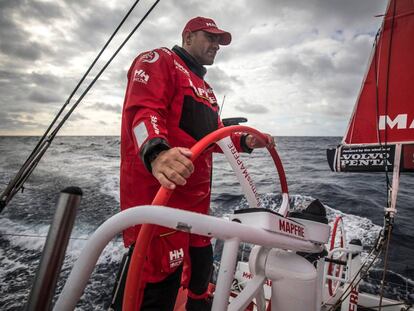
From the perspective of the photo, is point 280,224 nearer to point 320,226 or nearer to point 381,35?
point 320,226

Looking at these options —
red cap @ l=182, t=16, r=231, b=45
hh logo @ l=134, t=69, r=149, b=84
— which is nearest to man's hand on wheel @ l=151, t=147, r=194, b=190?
hh logo @ l=134, t=69, r=149, b=84

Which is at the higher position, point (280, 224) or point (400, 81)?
point (400, 81)

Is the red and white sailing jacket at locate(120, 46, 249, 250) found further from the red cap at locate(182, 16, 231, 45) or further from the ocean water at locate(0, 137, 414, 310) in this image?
the ocean water at locate(0, 137, 414, 310)

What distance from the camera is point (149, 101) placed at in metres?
1.07

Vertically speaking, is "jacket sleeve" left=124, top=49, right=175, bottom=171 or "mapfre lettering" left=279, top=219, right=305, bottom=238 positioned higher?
"jacket sleeve" left=124, top=49, right=175, bottom=171

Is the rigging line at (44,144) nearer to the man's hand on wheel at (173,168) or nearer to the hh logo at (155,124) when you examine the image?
the hh logo at (155,124)

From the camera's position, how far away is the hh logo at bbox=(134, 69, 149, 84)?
43.9 inches

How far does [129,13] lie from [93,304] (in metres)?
2.94

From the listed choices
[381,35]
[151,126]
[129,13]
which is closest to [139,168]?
[151,126]

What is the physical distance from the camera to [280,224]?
81 cm

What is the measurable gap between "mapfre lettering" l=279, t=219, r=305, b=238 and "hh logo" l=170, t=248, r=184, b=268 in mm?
640

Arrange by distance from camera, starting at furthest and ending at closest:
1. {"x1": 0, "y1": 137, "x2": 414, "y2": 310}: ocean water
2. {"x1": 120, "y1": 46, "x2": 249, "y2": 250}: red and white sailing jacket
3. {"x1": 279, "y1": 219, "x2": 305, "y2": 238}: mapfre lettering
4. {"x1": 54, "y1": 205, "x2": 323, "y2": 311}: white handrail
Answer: {"x1": 0, "y1": 137, "x2": 414, "y2": 310}: ocean water, {"x1": 120, "y1": 46, "x2": 249, "y2": 250}: red and white sailing jacket, {"x1": 279, "y1": 219, "x2": 305, "y2": 238}: mapfre lettering, {"x1": 54, "y1": 205, "x2": 323, "y2": 311}: white handrail

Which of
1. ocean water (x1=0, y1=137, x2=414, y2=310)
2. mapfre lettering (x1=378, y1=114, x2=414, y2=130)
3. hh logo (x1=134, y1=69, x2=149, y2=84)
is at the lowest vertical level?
ocean water (x1=0, y1=137, x2=414, y2=310)

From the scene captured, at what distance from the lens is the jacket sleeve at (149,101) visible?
0.85 m
